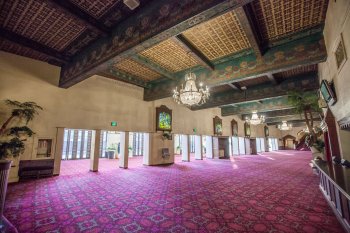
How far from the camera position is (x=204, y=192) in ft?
14.7

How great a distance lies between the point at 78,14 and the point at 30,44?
2.55 meters

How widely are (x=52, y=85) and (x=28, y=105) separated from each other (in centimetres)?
143

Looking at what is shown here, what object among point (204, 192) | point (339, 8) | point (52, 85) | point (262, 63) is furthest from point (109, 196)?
point (339, 8)

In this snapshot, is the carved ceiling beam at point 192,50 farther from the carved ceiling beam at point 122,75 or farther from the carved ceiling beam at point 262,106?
the carved ceiling beam at point 262,106

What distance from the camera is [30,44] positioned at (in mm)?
5023

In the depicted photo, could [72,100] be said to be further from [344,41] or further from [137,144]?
[137,144]

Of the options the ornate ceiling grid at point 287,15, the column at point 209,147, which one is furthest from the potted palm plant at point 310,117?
the column at point 209,147

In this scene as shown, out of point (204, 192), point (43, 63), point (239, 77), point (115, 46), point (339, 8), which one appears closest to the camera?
point (339, 8)

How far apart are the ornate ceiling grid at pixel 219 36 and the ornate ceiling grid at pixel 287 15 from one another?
529 mm

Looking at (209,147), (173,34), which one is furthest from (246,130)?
(173,34)

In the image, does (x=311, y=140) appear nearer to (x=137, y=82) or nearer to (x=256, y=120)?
(x=256, y=120)

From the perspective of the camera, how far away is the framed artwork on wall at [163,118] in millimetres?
10086

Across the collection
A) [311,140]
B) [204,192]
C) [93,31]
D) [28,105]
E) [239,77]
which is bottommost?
[204,192]

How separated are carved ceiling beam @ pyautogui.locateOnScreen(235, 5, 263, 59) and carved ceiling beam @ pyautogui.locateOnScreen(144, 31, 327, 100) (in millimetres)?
394
